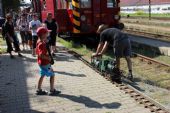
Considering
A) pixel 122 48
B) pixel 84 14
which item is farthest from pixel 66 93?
pixel 84 14

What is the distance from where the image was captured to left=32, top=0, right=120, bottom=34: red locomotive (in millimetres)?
15562

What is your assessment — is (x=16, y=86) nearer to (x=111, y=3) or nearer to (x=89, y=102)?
(x=89, y=102)

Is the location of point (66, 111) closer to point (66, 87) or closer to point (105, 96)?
point (105, 96)

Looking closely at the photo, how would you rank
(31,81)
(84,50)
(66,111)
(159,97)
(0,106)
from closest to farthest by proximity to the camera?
1. (66,111)
2. (0,106)
3. (159,97)
4. (31,81)
5. (84,50)

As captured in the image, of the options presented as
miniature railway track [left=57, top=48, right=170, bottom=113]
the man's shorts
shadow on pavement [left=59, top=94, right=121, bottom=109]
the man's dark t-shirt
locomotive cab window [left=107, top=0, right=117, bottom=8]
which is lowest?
shadow on pavement [left=59, top=94, right=121, bottom=109]

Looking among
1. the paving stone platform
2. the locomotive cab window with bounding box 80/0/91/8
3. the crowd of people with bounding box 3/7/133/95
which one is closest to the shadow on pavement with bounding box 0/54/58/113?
the paving stone platform

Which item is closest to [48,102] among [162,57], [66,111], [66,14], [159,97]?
[66,111]

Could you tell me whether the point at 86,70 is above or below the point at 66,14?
below

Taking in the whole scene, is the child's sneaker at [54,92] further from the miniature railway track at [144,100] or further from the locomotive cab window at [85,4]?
the locomotive cab window at [85,4]

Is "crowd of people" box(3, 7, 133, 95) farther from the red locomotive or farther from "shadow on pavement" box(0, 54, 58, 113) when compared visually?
the red locomotive

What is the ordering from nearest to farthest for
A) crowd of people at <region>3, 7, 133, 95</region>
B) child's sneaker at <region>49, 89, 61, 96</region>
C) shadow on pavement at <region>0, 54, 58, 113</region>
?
shadow on pavement at <region>0, 54, 58, 113</region>
crowd of people at <region>3, 7, 133, 95</region>
child's sneaker at <region>49, 89, 61, 96</region>

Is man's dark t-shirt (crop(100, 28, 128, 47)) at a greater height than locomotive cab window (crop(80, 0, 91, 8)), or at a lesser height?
lesser

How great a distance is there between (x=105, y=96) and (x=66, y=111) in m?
1.24

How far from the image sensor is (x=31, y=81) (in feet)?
31.1
